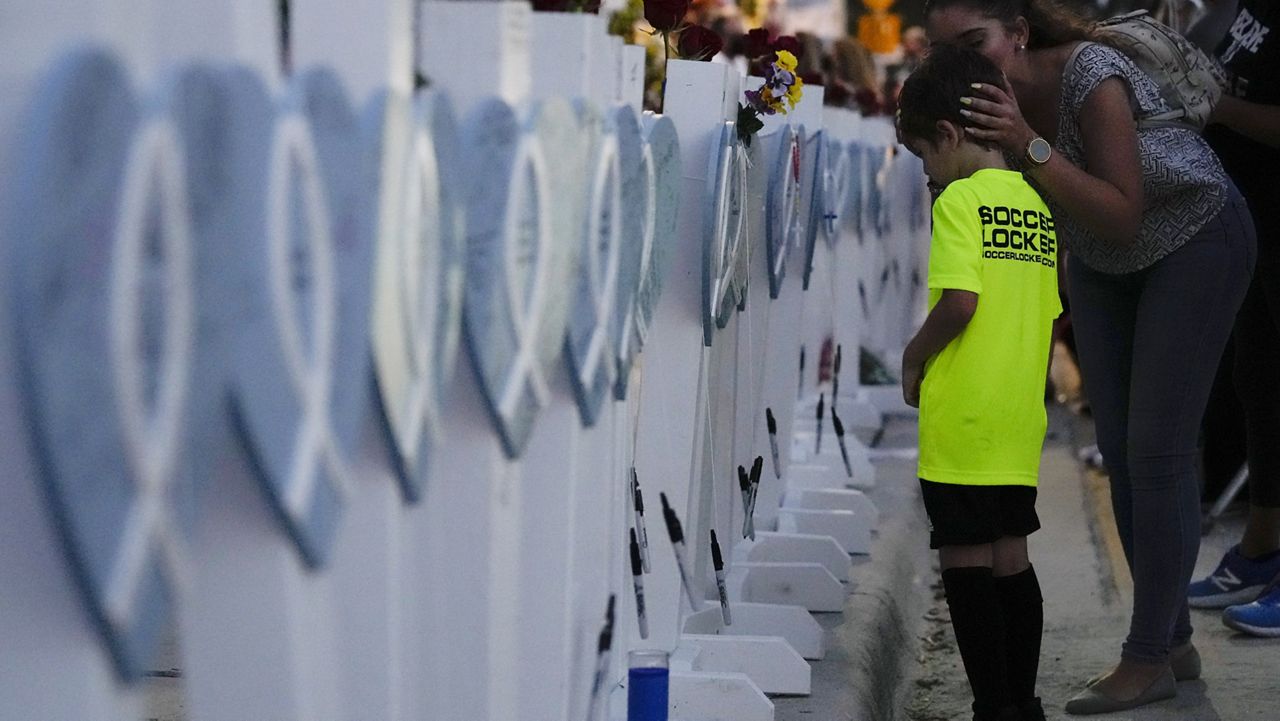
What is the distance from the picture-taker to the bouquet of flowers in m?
4.27

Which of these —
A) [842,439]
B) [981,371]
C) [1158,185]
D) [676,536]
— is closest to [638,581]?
[676,536]

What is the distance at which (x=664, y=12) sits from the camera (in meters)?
4.13

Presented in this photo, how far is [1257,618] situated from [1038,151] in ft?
6.12

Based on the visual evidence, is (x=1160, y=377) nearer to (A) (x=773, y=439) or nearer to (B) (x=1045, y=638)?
(A) (x=773, y=439)

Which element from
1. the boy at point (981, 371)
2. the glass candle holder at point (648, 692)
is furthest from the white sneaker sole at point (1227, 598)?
the glass candle holder at point (648, 692)

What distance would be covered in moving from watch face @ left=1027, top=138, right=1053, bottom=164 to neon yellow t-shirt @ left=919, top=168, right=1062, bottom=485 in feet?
0.21

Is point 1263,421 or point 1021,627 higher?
point 1263,421

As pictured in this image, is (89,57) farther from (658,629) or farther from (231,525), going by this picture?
(658,629)

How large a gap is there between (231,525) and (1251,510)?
3882 millimetres

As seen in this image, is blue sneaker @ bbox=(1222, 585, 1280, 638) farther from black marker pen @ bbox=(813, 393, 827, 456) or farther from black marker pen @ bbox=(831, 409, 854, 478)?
black marker pen @ bbox=(813, 393, 827, 456)

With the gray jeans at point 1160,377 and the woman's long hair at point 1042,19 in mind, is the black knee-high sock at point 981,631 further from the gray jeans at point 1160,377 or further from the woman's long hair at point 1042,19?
the woman's long hair at point 1042,19

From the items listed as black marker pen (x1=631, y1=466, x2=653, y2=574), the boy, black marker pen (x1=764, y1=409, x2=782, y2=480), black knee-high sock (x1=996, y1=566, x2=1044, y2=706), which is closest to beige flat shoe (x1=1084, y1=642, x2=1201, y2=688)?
black knee-high sock (x1=996, y1=566, x2=1044, y2=706)

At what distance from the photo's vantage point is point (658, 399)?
155 inches

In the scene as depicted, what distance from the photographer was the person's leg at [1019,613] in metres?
3.76
